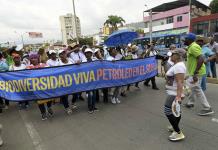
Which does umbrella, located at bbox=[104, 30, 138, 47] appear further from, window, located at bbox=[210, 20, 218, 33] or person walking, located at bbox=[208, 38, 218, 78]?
window, located at bbox=[210, 20, 218, 33]

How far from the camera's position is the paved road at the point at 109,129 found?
3.76 metres

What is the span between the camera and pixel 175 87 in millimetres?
3691

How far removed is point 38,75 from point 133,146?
2942 mm

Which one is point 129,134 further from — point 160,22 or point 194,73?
point 160,22

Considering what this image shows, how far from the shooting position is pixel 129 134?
4.17m

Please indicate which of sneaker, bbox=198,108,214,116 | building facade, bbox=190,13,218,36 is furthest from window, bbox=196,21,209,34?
sneaker, bbox=198,108,214,116

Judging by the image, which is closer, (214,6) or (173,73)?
(173,73)

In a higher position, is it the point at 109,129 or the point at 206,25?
the point at 206,25

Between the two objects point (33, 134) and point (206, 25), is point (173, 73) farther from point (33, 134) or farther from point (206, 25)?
point (206, 25)

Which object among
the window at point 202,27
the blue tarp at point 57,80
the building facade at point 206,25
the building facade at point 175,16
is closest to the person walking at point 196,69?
the blue tarp at point 57,80

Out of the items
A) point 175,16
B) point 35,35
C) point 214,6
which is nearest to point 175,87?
point 175,16

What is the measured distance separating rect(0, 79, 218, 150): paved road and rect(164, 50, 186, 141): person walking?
0.69 feet

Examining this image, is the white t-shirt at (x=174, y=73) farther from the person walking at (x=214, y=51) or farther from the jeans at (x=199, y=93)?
the person walking at (x=214, y=51)

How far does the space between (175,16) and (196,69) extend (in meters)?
A: 41.1
